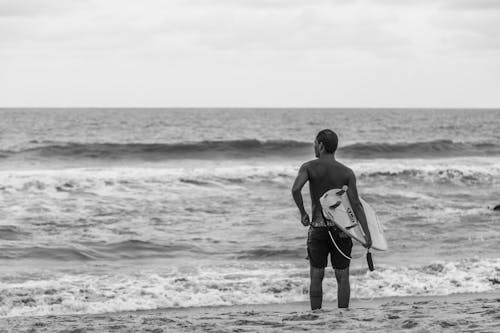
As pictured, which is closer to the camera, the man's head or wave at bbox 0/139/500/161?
the man's head

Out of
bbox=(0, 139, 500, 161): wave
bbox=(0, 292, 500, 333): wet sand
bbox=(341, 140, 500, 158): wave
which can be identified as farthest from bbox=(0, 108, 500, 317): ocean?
bbox=(341, 140, 500, 158): wave

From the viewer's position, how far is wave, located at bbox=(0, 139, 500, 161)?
3316cm

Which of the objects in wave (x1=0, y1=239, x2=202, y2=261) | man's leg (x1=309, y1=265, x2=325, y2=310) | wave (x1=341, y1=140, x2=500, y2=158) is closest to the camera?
man's leg (x1=309, y1=265, x2=325, y2=310)

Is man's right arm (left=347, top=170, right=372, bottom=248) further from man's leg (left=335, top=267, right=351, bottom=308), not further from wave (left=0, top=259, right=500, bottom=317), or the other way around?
wave (left=0, top=259, right=500, bottom=317)

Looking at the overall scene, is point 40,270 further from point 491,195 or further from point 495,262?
point 491,195

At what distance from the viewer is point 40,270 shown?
10.8 m

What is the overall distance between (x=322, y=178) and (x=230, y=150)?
29.4 m

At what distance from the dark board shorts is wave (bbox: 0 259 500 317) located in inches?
100

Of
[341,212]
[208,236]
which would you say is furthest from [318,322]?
[208,236]

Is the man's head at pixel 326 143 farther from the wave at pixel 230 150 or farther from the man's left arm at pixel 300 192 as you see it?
the wave at pixel 230 150

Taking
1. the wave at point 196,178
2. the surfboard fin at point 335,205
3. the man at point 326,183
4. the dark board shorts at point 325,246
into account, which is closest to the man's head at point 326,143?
the man at point 326,183

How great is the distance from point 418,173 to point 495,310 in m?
19.7

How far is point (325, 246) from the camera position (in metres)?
6.97

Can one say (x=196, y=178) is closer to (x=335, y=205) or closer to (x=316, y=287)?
(x=316, y=287)
